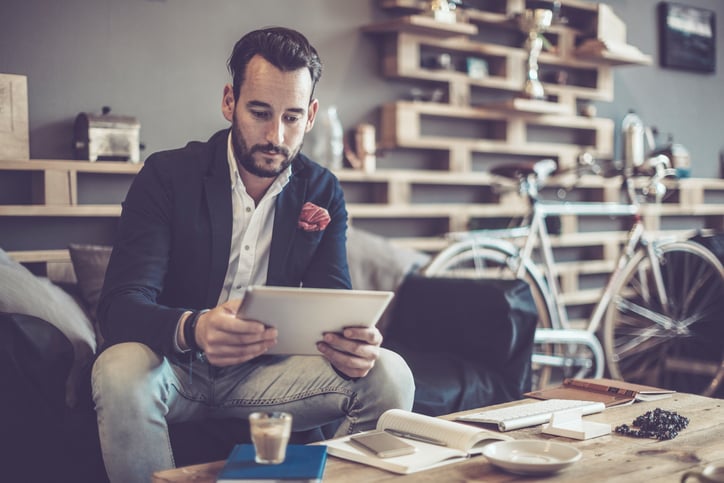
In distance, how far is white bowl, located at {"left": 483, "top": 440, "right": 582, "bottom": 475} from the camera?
4.33ft

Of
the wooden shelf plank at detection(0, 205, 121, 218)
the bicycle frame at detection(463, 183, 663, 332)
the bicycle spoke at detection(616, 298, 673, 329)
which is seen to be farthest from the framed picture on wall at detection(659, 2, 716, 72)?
the wooden shelf plank at detection(0, 205, 121, 218)

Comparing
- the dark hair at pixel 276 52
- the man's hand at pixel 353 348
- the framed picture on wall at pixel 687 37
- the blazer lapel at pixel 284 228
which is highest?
the framed picture on wall at pixel 687 37

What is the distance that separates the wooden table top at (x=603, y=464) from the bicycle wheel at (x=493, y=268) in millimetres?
1558

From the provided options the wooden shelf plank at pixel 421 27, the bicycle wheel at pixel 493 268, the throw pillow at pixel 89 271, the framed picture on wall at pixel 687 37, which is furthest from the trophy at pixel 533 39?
the throw pillow at pixel 89 271

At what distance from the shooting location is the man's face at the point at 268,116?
77.7 inches

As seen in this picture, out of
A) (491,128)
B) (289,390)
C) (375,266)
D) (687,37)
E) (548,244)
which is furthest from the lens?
(687,37)

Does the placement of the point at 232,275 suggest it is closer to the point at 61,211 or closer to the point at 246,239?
the point at 246,239

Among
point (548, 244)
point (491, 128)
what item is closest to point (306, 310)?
point (548, 244)

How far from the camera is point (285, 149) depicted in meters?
2.00

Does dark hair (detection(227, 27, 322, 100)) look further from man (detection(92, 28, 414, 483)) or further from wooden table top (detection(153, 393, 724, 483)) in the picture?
wooden table top (detection(153, 393, 724, 483))

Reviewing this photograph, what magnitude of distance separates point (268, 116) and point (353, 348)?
2.09ft

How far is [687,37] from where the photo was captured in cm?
482

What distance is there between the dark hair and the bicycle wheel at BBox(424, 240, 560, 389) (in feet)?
4.38

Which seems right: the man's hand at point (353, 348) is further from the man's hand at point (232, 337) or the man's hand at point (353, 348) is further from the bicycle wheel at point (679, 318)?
the bicycle wheel at point (679, 318)
